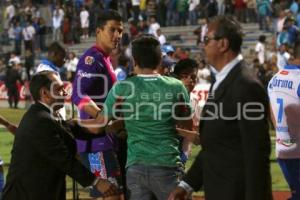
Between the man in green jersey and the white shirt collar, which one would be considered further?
the man in green jersey

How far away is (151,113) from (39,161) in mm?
925

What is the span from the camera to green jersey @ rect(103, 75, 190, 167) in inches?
243

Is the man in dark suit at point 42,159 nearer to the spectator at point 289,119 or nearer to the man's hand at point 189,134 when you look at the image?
the man's hand at point 189,134

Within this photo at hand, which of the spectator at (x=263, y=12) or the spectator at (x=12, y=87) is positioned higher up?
the spectator at (x=263, y=12)

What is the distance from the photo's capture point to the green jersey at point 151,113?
20.2 feet

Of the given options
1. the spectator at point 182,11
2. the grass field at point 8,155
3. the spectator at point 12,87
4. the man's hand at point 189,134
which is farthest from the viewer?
the spectator at point 182,11

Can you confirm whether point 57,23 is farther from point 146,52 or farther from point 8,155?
point 146,52

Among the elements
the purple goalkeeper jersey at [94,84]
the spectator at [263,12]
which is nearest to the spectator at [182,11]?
the spectator at [263,12]

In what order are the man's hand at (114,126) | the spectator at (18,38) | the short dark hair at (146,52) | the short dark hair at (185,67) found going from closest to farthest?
Result: the short dark hair at (146,52), the man's hand at (114,126), the short dark hair at (185,67), the spectator at (18,38)

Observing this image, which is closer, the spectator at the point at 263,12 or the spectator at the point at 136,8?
the spectator at the point at 263,12

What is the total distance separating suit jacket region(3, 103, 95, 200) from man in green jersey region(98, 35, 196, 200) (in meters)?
0.41

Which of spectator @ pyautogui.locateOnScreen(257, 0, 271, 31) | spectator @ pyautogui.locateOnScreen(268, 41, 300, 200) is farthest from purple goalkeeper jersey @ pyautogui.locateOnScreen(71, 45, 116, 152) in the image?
spectator @ pyautogui.locateOnScreen(257, 0, 271, 31)

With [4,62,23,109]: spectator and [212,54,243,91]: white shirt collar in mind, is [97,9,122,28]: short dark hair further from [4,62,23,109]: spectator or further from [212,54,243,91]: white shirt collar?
[4,62,23,109]: spectator

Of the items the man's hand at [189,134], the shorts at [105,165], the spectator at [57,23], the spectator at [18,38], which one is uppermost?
the man's hand at [189,134]
